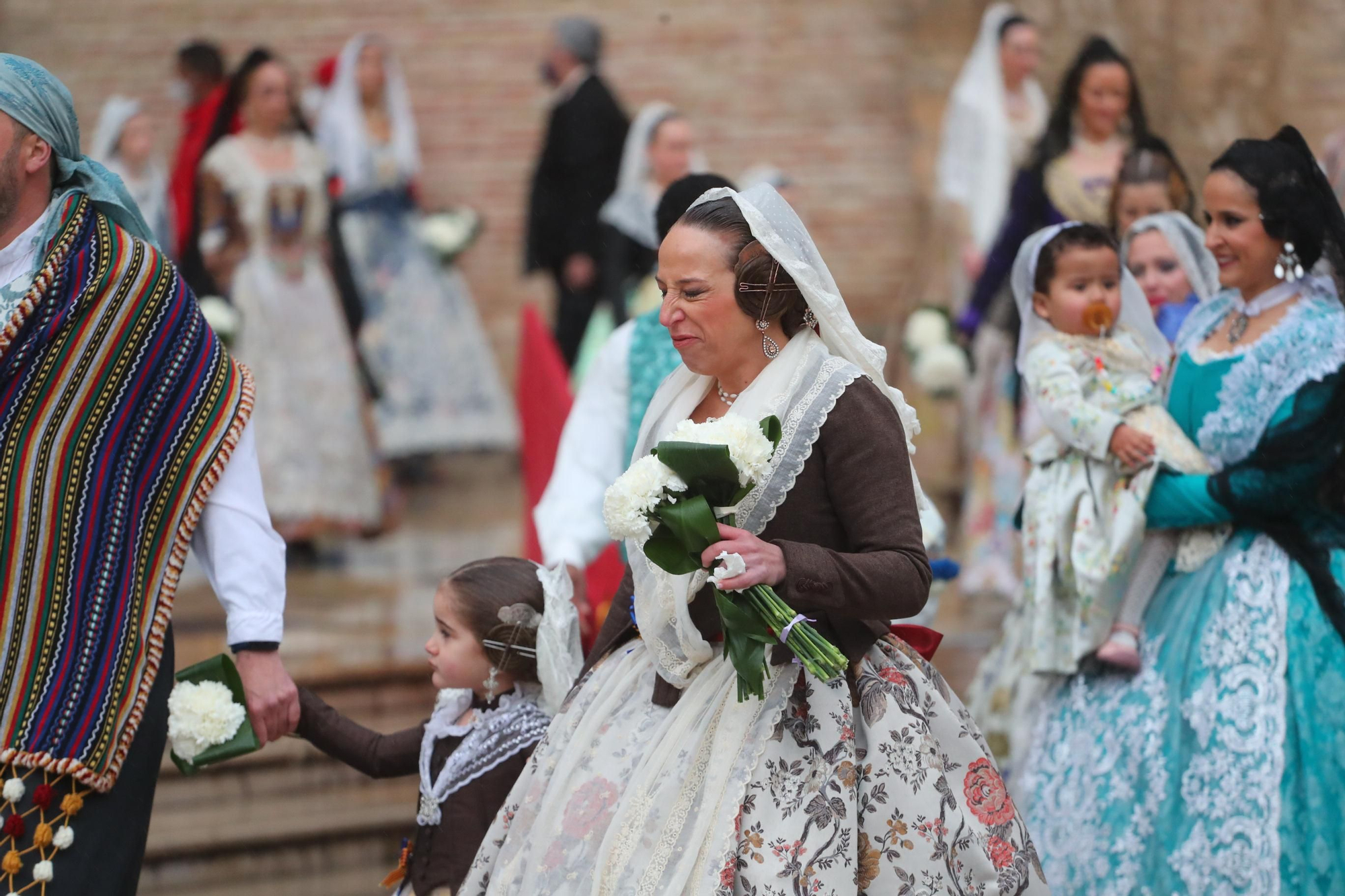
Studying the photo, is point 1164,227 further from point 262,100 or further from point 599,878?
point 262,100

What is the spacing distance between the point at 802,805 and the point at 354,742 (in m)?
1.20

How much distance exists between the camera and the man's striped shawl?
3.07 m

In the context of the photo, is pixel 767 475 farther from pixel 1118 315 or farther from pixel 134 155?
pixel 134 155

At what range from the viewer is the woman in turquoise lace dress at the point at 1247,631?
3697mm

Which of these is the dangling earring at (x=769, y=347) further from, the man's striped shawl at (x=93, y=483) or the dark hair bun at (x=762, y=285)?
the man's striped shawl at (x=93, y=483)

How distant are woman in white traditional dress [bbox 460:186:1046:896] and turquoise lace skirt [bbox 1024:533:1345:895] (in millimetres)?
928

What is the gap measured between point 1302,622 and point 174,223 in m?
6.72

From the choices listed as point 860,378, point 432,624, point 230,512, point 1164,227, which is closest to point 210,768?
point 432,624

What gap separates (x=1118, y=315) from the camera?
4.33 m

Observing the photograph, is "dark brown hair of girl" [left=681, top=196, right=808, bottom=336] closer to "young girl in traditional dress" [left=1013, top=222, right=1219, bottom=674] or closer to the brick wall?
"young girl in traditional dress" [left=1013, top=222, right=1219, bottom=674]

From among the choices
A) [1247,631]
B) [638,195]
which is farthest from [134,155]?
[1247,631]

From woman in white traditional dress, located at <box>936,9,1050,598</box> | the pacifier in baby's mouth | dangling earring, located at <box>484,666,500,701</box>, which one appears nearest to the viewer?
dangling earring, located at <box>484,666,500,701</box>

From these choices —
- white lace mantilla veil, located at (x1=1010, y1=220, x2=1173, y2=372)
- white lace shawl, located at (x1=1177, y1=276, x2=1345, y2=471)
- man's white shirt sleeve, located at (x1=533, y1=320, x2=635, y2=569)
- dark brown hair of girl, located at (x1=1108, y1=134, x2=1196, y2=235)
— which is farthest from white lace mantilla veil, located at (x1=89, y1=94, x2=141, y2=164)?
white lace shawl, located at (x1=1177, y1=276, x2=1345, y2=471)

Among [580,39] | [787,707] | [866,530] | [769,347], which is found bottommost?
[787,707]
